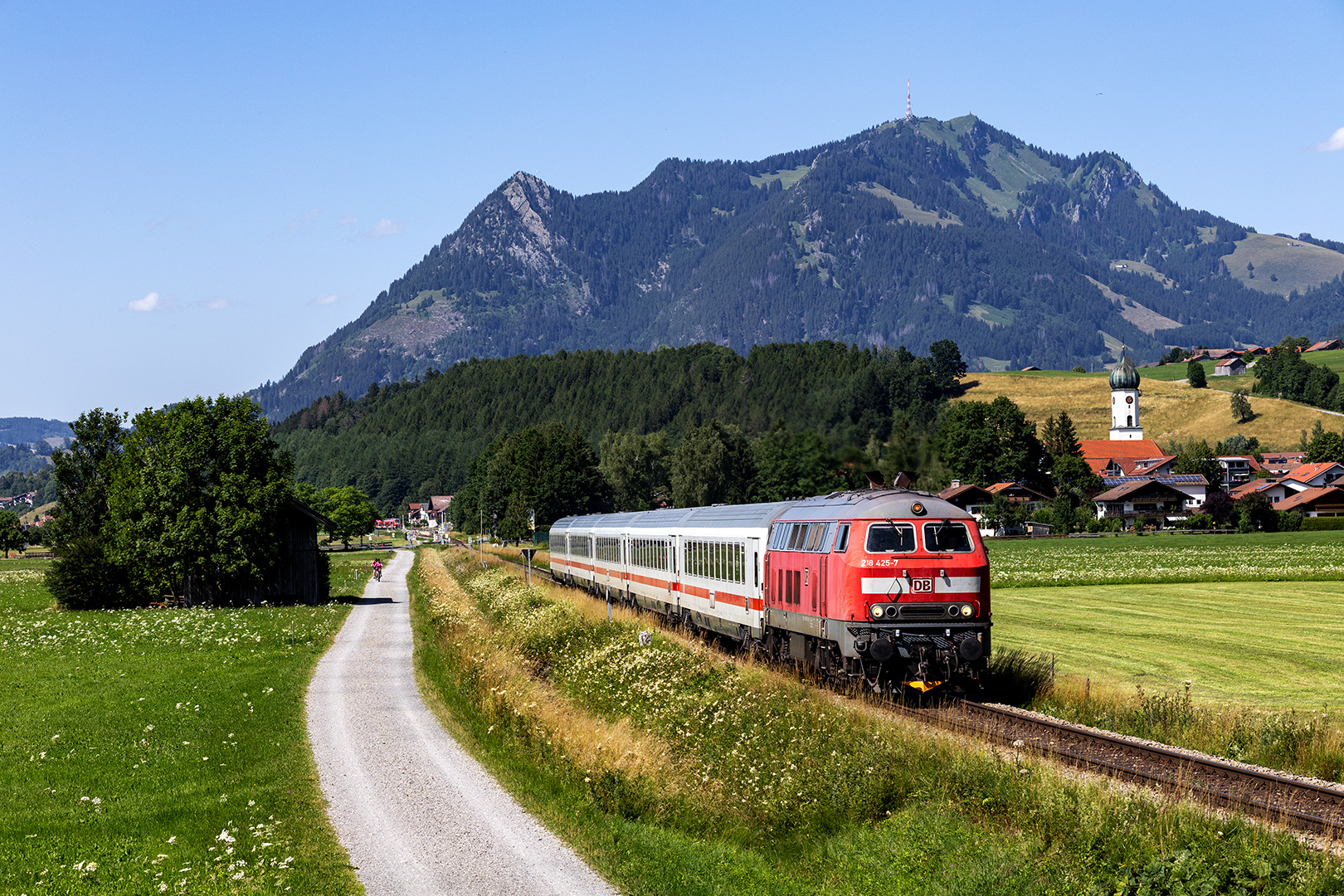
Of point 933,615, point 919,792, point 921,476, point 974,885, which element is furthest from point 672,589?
point 974,885

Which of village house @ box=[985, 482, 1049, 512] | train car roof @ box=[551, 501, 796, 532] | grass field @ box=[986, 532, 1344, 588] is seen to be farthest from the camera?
village house @ box=[985, 482, 1049, 512]

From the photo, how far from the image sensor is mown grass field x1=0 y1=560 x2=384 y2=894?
488 inches

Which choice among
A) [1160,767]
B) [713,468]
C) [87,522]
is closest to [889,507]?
[1160,767]

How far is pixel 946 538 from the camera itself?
22234 millimetres

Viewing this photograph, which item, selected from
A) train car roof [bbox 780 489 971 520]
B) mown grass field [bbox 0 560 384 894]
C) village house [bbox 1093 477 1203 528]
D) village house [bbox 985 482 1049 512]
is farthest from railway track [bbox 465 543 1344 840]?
village house [bbox 1093 477 1203 528]

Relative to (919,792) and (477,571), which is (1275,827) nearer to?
(919,792)

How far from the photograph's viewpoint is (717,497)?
457 feet

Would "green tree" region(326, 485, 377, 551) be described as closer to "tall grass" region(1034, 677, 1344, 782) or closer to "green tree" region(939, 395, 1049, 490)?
"green tree" region(939, 395, 1049, 490)

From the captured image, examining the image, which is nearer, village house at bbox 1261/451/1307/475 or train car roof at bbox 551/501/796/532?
train car roof at bbox 551/501/796/532

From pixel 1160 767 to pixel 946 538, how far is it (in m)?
6.71

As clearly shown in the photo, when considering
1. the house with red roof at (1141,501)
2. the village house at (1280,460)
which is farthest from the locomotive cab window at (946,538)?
the village house at (1280,460)

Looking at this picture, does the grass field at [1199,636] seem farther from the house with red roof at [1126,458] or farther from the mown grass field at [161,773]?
the house with red roof at [1126,458]

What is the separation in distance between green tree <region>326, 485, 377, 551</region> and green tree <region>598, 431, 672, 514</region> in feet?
143

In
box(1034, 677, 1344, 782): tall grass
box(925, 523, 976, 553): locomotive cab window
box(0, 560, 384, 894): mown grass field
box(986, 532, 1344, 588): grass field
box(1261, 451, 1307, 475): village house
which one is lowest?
box(986, 532, 1344, 588): grass field
